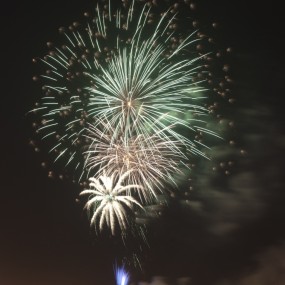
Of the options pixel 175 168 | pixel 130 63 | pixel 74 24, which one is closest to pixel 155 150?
pixel 175 168

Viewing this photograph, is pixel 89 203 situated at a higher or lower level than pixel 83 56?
lower

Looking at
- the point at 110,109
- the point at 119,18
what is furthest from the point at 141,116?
the point at 119,18

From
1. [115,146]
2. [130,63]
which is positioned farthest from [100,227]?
[130,63]

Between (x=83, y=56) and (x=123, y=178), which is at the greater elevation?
(x=83, y=56)

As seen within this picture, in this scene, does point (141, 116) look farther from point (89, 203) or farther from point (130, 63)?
point (89, 203)

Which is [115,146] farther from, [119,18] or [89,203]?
[119,18]

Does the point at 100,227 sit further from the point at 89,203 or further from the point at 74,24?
the point at 74,24

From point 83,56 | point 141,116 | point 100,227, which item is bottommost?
point 100,227

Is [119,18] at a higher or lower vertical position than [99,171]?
higher
